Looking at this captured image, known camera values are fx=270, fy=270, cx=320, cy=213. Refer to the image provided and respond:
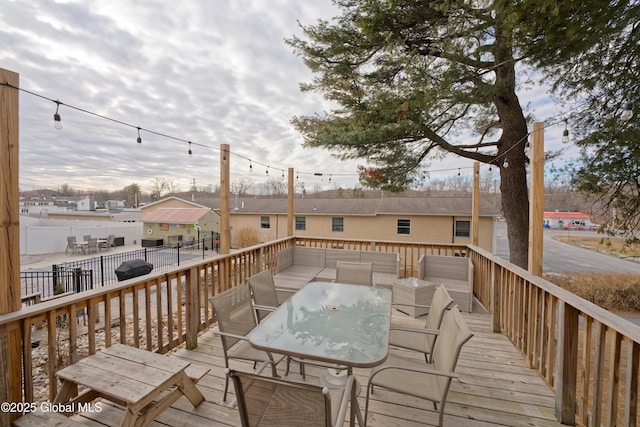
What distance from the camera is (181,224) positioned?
2034cm

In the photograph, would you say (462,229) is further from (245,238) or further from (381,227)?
(245,238)

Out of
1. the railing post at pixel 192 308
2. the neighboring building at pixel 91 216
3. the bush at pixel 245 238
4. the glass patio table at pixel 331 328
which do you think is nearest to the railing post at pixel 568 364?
the glass patio table at pixel 331 328

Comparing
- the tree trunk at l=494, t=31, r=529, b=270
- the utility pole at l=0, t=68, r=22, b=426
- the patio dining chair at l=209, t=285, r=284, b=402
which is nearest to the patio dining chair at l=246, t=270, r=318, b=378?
the patio dining chair at l=209, t=285, r=284, b=402

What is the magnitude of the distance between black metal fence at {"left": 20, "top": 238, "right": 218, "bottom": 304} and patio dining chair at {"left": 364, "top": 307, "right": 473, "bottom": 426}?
6.61m

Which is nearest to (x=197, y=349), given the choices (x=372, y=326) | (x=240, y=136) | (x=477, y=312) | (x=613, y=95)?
(x=372, y=326)

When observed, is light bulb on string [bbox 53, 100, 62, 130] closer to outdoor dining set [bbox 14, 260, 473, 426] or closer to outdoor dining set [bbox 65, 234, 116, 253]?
outdoor dining set [bbox 14, 260, 473, 426]

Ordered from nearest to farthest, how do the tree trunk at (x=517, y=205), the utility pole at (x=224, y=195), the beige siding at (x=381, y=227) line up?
the utility pole at (x=224, y=195) < the tree trunk at (x=517, y=205) < the beige siding at (x=381, y=227)

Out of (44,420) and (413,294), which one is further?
(413,294)

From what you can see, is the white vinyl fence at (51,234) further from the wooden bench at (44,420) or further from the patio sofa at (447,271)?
the patio sofa at (447,271)

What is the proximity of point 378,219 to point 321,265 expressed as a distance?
423 inches

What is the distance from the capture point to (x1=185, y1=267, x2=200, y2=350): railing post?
301 cm

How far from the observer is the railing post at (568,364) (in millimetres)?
1958

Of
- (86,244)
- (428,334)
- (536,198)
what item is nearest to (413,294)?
(428,334)

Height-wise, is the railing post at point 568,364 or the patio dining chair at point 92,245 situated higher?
the railing post at point 568,364
